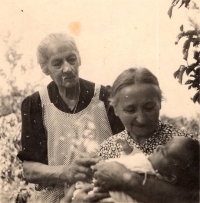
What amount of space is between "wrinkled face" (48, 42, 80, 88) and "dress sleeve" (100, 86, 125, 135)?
0.12 meters

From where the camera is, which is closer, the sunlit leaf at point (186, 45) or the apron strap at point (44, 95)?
the sunlit leaf at point (186, 45)

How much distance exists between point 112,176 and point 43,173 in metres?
0.33

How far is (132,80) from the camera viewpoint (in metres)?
1.68

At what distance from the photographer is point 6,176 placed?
1.96 meters

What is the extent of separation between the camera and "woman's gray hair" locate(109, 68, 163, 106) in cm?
169

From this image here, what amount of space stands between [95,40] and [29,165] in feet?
1.83

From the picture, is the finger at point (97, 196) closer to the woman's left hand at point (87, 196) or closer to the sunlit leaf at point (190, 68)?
the woman's left hand at point (87, 196)

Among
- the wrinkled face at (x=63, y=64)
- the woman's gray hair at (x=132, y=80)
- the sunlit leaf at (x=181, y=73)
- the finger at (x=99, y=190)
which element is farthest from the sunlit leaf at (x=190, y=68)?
the finger at (x=99, y=190)

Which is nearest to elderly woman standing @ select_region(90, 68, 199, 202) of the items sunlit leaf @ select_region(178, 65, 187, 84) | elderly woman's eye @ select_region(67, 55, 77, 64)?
sunlit leaf @ select_region(178, 65, 187, 84)

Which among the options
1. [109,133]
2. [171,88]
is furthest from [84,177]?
[171,88]

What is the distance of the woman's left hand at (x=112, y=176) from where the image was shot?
162 centimetres

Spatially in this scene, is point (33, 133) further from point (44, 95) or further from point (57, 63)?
point (57, 63)

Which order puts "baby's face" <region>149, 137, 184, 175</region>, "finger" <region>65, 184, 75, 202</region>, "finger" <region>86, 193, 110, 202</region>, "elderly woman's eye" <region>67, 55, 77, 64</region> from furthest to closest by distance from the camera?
"elderly woman's eye" <region>67, 55, 77, 64</region> < "finger" <region>65, 184, 75, 202</region> < "finger" <region>86, 193, 110, 202</region> < "baby's face" <region>149, 137, 184, 175</region>

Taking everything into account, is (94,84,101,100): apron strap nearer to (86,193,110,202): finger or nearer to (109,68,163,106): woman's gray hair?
(109,68,163,106): woman's gray hair
